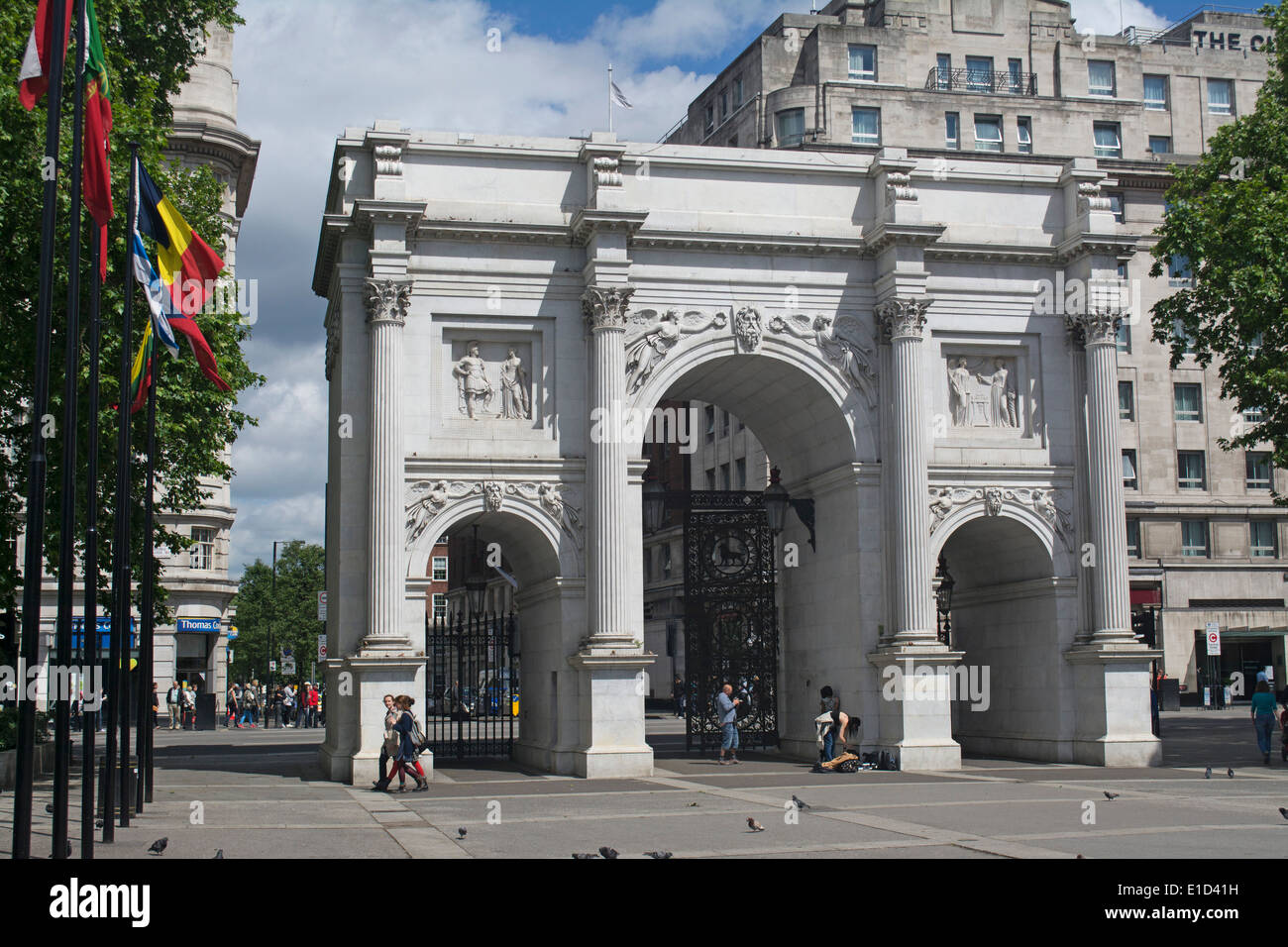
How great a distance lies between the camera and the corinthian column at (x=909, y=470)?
32.5 meters

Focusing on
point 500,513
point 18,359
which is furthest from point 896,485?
point 18,359

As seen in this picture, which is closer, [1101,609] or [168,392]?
[168,392]

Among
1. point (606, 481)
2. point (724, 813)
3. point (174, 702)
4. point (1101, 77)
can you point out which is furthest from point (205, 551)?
point (1101, 77)

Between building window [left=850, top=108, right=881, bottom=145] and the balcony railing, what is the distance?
4.29 metres

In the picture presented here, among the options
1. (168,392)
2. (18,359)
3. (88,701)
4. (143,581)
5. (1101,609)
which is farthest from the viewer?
(1101,609)

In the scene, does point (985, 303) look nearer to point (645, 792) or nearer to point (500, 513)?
point (500, 513)

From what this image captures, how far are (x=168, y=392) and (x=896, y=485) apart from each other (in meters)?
15.9

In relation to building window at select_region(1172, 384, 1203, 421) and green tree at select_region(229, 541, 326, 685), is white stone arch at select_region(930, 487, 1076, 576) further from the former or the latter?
green tree at select_region(229, 541, 326, 685)

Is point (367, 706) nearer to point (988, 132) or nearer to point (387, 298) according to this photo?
point (387, 298)

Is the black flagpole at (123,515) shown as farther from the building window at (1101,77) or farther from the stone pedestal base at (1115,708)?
the building window at (1101,77)

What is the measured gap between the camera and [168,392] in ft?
103

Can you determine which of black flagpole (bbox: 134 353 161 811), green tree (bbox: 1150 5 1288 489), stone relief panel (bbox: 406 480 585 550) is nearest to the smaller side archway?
green tree (bbox: 1150 5 1288 489)

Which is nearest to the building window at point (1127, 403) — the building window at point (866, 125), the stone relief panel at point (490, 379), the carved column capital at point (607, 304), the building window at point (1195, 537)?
the building window at point (1195, 537)

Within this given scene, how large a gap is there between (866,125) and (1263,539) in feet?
89.6
